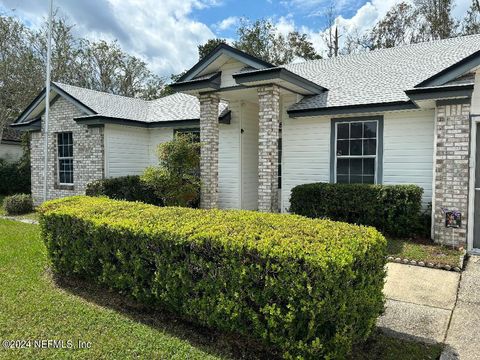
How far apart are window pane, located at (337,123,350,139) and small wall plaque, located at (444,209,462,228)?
328 centimetres

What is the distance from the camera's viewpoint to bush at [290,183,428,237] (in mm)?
7807

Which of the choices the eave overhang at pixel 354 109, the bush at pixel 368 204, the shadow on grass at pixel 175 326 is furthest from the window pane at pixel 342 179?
the shadow on grass at pixel 175 326

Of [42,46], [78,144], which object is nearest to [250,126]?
[78,144]

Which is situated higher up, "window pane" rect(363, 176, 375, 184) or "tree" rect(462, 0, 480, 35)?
"tree" rect(462, 0, 480, 35)

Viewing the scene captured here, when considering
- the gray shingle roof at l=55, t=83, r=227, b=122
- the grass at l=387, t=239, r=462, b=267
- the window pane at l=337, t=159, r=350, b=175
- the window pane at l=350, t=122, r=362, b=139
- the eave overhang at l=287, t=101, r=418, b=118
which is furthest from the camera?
the gray shingle roof at l=55, t=83, r=227, b=122

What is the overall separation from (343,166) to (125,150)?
26.1ft

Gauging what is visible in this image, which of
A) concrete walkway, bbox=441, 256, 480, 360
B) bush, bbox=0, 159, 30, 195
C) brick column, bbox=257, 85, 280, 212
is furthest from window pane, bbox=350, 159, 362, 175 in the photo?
bush, bbox=0, 159, 30, 195

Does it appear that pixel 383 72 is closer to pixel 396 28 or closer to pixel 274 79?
pixel 274 79

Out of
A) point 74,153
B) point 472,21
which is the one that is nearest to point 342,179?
point 74,153

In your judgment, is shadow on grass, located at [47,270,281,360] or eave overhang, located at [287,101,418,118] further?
eave overhang, located at [287,101,418,118]

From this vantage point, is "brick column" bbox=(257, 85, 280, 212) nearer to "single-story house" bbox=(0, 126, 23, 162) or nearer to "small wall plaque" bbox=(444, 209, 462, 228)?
"small wall plaque" bbox=(444, 209, 462, 228)

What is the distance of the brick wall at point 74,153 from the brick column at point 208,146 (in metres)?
4.13

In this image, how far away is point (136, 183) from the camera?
12195 millimetres

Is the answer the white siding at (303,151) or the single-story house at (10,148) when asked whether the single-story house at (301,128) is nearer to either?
the white siding at (303,151)
